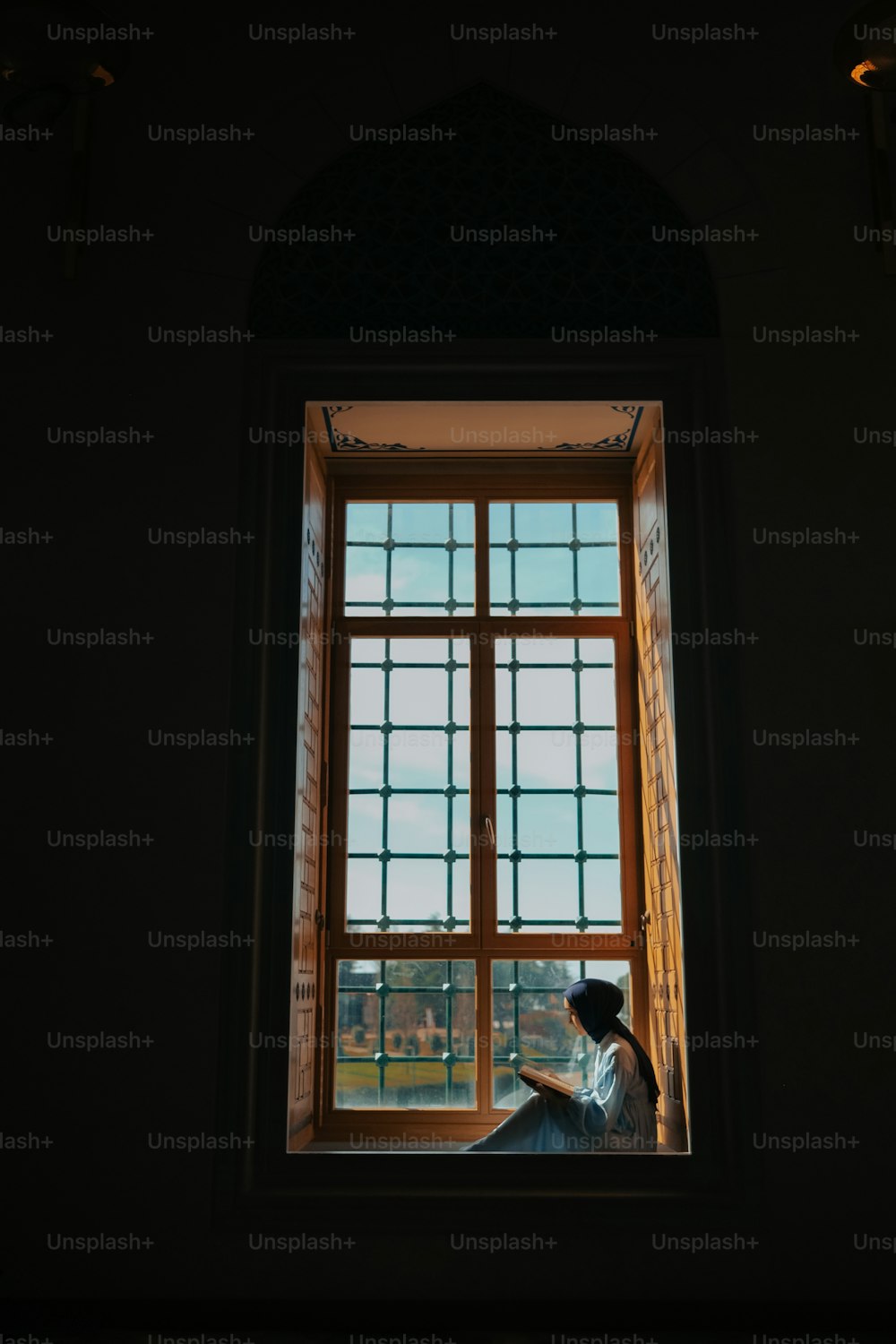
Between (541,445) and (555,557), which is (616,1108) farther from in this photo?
(541,445)

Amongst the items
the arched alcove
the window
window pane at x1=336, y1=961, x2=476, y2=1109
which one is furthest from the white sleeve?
the arched alcove

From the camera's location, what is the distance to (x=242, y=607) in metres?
A: 4.36

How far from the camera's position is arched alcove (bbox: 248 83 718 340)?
458 centimetres

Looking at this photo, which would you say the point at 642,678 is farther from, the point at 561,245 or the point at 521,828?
the point at 561,245

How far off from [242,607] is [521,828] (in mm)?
1597

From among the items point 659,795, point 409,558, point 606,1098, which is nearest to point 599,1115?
point 606,1098

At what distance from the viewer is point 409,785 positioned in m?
5.23

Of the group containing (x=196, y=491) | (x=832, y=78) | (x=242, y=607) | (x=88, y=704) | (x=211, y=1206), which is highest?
(x=832, y=78)

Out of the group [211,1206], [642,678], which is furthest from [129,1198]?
[642,678]

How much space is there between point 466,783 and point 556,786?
384mm

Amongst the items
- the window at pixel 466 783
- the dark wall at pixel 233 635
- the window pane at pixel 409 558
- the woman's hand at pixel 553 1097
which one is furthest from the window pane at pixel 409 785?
the dark wall at pixel 233 635

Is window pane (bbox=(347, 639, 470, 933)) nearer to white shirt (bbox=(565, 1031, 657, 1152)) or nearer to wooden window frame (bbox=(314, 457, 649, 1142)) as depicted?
wooden window frame (bbox=(314, 457, 649, 1142))

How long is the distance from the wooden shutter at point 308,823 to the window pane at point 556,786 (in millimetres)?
769

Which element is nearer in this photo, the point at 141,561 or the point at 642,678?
the point at 141,561
